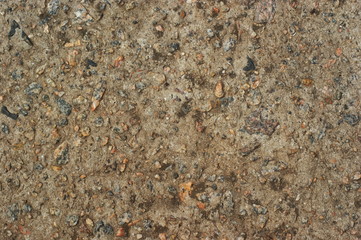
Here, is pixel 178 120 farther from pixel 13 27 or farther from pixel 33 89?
pixel 13 27

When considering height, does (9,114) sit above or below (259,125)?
below

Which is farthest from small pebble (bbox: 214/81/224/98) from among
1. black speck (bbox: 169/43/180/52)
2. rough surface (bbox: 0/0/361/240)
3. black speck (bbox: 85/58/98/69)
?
black speck (bbox: 85/58/98/69)

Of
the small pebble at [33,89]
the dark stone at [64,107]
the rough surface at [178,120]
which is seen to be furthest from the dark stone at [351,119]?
the small pebble at [33,89]

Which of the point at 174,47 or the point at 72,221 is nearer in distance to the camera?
the point at 72,221

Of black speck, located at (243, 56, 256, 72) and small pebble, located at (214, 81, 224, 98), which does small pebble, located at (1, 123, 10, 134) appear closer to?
small pebble, located at (214, 81, 224, 98)

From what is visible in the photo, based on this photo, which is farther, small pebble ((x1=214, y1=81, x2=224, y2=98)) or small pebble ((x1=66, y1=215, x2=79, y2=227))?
small pebble ((x1=214, y1=81, x2=224, y2=98))

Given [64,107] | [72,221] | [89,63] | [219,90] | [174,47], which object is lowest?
[72,221]

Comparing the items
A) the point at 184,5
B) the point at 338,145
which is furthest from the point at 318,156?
the point at 184,5

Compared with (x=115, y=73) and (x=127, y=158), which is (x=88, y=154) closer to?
(x=127, y=158)

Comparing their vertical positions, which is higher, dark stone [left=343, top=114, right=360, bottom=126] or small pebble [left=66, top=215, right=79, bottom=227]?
dark stone [left=343, top=114, right=360, bottom=126]

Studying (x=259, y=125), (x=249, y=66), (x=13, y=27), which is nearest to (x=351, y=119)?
(x=259, y=125)
